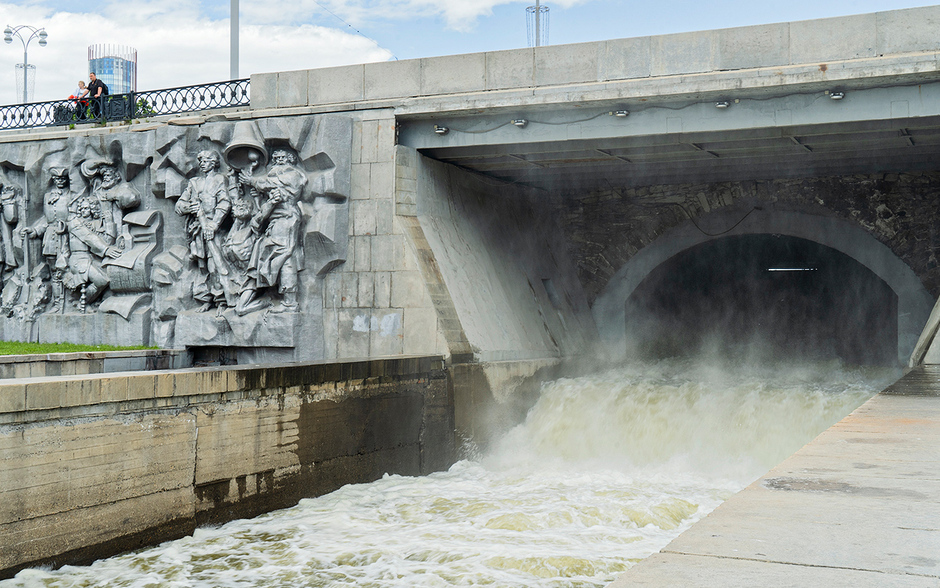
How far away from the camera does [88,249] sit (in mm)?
13828

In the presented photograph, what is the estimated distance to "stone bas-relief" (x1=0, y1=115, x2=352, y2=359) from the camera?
12094mm

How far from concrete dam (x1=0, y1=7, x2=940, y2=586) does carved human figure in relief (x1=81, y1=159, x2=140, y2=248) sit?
1.7 inches

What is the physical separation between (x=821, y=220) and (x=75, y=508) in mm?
12085

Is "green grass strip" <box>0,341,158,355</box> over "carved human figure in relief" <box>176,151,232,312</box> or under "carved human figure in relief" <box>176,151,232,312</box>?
→ under

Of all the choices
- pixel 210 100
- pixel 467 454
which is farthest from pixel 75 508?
pixel 210 100

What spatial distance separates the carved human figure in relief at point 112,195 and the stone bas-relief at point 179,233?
0.02m

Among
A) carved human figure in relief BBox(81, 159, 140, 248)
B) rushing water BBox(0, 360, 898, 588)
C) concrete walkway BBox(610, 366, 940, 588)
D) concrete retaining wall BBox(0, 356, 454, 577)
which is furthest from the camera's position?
carved human figure in relief BBox(81, 159, 140, 248)

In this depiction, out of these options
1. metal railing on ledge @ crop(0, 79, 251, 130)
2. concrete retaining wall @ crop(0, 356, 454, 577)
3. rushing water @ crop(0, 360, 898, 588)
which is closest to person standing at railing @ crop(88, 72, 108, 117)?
metal railing on ledge @ crop(0, 79, 251, 130)

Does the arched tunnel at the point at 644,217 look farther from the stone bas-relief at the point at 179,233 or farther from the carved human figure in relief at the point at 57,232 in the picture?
the carved human figure in relief at the point at 57,232

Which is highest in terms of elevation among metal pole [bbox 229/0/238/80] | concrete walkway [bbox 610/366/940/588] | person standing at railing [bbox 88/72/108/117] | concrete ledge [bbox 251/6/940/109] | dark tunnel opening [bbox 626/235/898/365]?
metal pole [bbox 229/0/238/80]

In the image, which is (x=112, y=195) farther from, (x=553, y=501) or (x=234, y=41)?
(x=553, y=501)

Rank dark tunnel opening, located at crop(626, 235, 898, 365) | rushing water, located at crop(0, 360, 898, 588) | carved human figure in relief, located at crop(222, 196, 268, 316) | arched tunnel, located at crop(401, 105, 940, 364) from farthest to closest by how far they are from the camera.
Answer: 1. dark tunnel opening, located at crop(626, 235, 898, 365)
2. carved human figure in relief, located at crop(222, 196, 268, 316)
3. arched tunnel, located at crop(401, 105, 940, 364)
4. rushing water, located at crop(0, 360, 898, 588)

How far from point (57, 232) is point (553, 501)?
973 cm

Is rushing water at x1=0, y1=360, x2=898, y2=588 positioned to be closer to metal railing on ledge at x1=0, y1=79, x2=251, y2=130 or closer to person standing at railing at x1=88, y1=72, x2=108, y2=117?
metal railing on ledge at x1=0, y1=79, x2=251, y2=130
